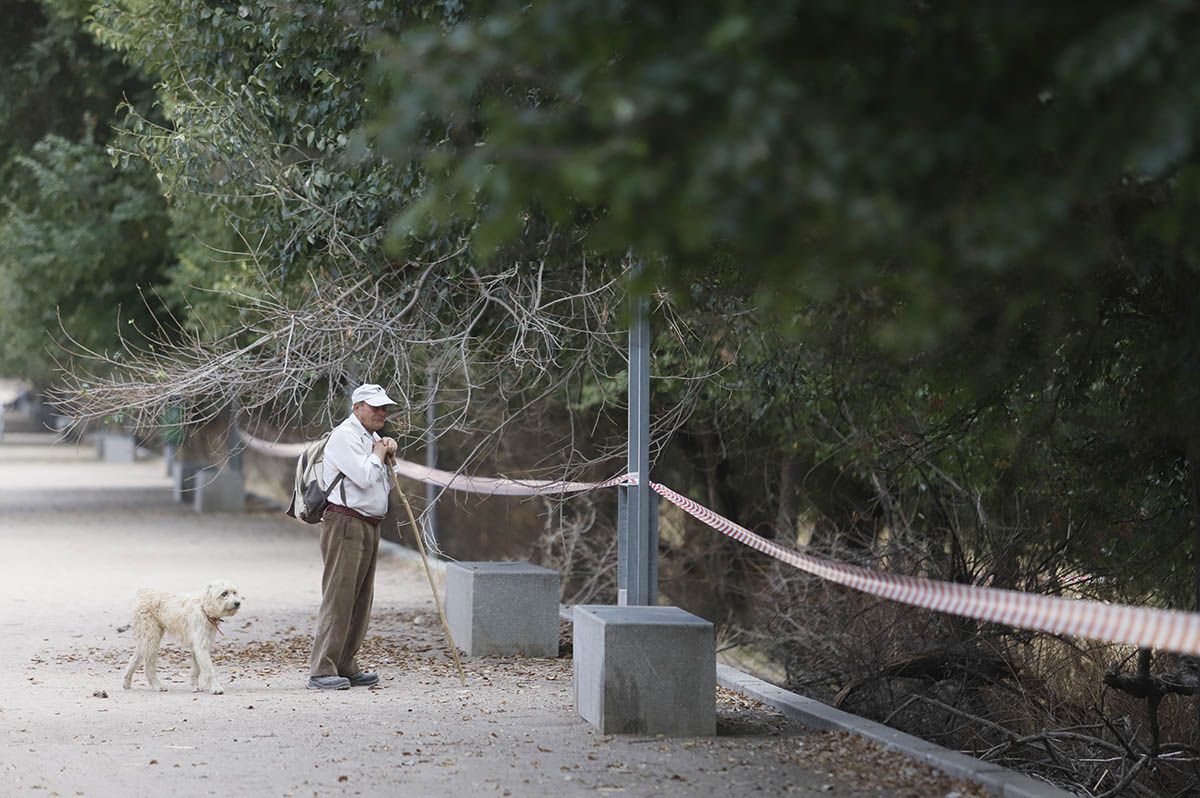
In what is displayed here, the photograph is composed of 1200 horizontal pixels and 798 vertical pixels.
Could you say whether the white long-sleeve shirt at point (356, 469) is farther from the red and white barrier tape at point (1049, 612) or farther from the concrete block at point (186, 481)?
the concrete block at point (186, 481)

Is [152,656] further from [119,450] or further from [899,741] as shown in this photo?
[119,450]

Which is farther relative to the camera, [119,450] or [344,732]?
[119,450]

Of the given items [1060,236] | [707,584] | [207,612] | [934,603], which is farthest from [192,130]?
[707,584]

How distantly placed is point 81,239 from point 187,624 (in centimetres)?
1579

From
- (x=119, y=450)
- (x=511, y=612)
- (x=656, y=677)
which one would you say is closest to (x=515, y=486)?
(x=511, y=612)

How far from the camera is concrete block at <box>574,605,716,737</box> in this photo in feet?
26.7

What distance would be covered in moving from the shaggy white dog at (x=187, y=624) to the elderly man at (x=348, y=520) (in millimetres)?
606

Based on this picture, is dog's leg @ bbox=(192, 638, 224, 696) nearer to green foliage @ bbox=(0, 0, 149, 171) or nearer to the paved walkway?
the paved walkway

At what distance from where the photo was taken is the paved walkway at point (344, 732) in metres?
7.17

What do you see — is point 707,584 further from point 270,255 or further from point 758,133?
point 758,133

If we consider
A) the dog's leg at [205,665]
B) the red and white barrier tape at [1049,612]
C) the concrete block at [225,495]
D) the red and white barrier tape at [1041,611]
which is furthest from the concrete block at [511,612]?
the concrete block at [225,495]

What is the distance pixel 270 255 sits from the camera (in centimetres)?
1199

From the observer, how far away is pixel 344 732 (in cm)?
845

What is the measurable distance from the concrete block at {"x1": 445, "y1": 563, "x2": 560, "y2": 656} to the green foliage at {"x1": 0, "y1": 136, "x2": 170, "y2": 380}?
525 inches
